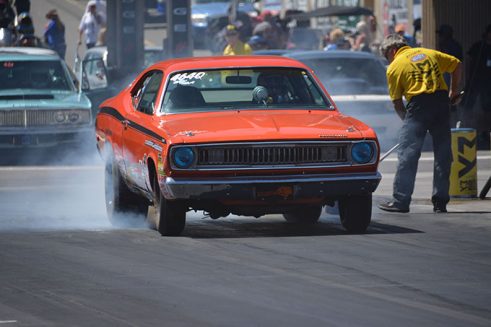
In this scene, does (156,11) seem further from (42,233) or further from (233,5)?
(42,233)

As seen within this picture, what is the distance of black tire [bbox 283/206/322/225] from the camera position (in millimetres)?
12992

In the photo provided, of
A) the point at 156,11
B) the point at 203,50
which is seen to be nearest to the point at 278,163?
the point at 156,11

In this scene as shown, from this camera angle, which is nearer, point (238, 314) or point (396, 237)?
point (238, 314)

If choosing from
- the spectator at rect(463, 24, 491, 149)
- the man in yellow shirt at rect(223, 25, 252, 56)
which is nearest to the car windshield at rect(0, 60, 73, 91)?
the man in yellow shirt at rect(223, 25, 252, 56)

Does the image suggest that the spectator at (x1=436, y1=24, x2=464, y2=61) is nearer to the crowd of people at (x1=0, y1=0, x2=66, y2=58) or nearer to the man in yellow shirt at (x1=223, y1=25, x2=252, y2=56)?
the man in yellow shirt at (x1=223, y1=25, x2=252, y2=56)

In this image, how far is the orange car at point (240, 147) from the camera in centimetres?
1159

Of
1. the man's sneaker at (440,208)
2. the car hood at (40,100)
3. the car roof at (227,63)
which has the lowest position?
the man's sneaker at (440,208)

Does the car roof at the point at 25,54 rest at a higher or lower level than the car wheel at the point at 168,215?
higher

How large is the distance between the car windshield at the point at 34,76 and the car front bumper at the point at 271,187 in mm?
10233

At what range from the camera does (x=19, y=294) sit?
9141mm

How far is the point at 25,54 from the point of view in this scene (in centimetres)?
2223

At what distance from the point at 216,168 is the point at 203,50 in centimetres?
3703

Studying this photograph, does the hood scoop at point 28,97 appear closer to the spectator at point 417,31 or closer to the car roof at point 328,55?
the car roof at point 328,55

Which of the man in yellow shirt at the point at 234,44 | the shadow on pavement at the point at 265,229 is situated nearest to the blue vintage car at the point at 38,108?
the man in yellow shirt at the point at 234,44
